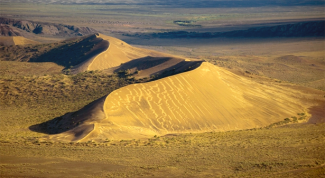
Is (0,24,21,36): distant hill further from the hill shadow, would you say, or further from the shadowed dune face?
the shadowed dune face

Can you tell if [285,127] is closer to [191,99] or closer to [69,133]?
[191,99]

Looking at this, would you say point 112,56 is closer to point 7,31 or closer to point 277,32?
point 7,31

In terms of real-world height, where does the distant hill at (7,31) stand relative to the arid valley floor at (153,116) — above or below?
below

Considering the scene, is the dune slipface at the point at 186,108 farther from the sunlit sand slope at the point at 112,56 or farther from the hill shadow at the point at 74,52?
the hill shadow at the point at 74,52

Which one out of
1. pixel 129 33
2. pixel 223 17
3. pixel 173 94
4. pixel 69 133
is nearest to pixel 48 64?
pixel 173 94

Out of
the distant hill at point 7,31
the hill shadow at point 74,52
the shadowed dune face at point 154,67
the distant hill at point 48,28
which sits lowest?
the distant hill at point 48,28

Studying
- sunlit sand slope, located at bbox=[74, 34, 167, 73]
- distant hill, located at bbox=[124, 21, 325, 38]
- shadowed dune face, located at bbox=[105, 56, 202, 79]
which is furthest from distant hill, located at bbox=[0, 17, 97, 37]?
shadowed dune face, located at bbox=[105, 56, 202, 79]

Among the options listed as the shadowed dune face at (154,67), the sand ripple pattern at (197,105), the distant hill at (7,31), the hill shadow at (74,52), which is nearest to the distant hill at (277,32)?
the distant hill at (7,31)
